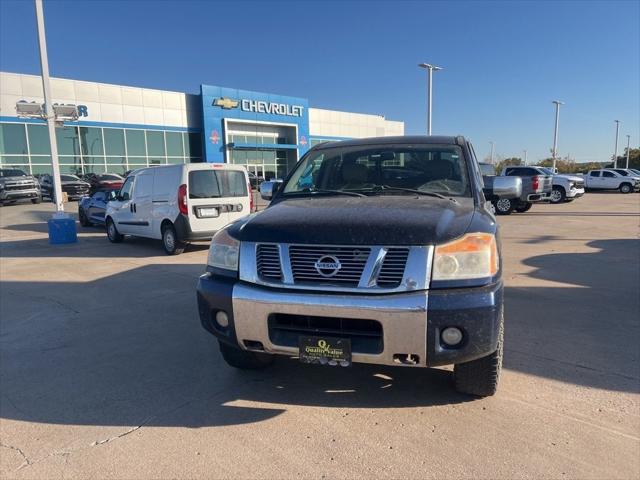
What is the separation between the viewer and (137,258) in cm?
939

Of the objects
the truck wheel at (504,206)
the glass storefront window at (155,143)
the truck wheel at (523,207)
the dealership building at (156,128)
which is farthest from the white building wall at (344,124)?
the truck wheel at (504,206)

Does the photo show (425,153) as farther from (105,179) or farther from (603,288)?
(105,179)

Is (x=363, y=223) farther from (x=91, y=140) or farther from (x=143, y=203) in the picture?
(x=91, y=140)

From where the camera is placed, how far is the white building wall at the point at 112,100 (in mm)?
28391

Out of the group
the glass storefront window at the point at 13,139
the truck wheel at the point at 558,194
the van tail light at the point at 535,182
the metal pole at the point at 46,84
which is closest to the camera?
the metal pole at the point at 46,84

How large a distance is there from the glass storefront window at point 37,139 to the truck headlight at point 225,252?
31.3 m

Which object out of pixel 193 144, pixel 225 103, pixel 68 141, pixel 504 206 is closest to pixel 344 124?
pixel 225 103

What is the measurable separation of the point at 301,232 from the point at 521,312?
11.2ft

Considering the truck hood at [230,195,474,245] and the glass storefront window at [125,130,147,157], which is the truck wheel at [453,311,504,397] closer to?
the truck hood at [230,195,474,245]

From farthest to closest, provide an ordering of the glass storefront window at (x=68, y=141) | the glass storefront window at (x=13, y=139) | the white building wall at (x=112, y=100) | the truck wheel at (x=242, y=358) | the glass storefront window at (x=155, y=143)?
1. the glass storefront window at (x=155, y=143)
2. the glass storefront window at (x=68, y=141)
3. the white building wall at (x=112, y=100)
4. the glass storefront window at (x=13, y=139)
5. the truck wheel at (x=242, y=358)

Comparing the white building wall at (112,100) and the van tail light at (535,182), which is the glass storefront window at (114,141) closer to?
the white building wall at (112,100)

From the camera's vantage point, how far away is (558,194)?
21.8 meters

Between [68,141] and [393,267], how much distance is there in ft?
109

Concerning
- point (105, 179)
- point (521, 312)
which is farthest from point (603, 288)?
point (105, 179)
